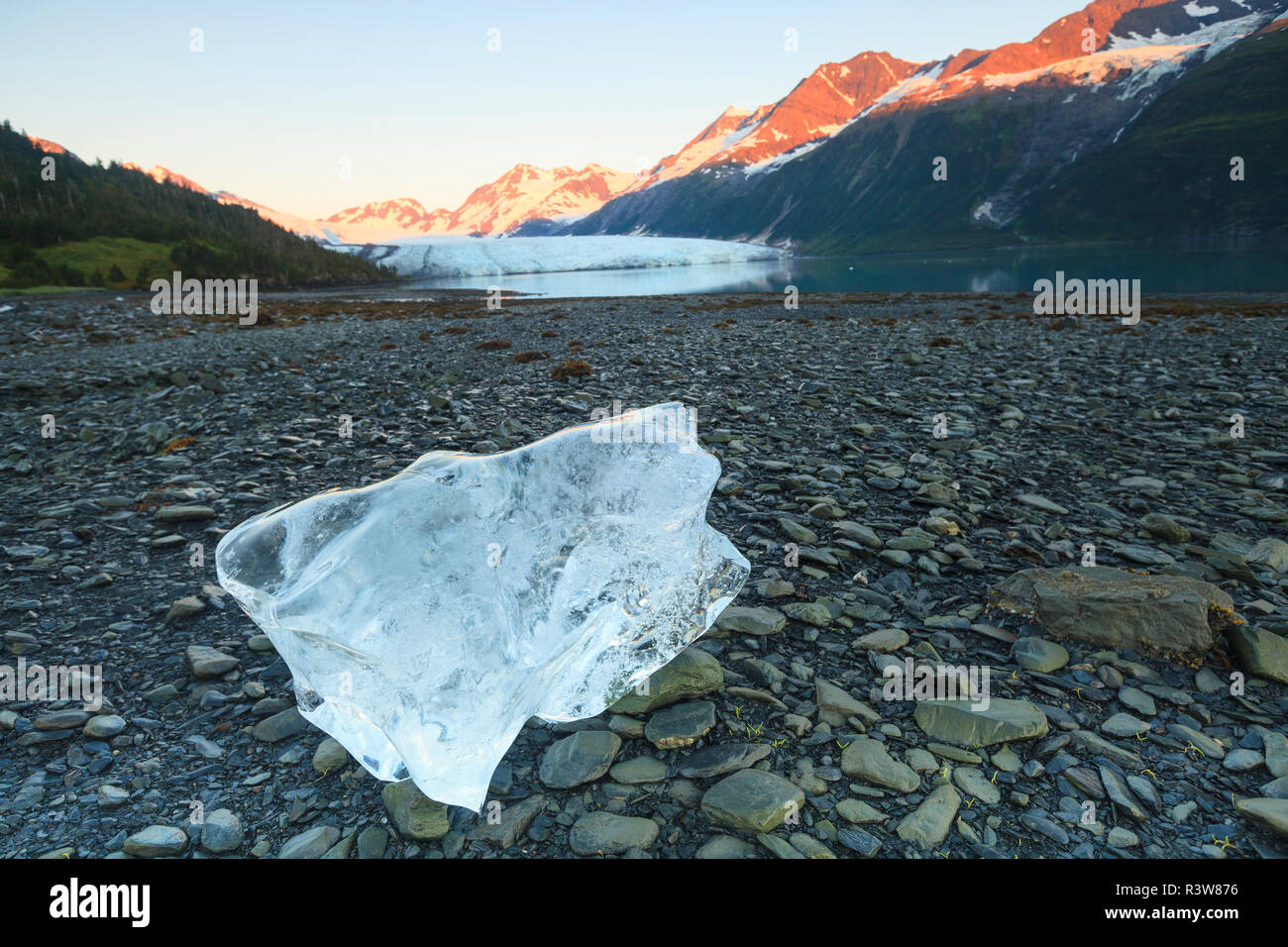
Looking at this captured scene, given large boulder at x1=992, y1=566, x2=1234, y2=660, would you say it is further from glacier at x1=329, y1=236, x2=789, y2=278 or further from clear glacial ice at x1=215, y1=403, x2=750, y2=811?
glacier at x1=329, y1=236, x2=789, y2=278

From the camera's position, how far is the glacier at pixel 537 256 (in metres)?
125

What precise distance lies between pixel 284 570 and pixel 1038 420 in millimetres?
9198

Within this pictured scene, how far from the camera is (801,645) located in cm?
382

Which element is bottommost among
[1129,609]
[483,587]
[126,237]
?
[1129,609]

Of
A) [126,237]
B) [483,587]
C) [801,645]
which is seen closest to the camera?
[483,587]

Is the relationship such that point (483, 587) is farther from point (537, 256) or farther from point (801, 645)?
point (537, 256)

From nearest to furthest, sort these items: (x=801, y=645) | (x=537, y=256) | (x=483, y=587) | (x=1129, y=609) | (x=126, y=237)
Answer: (x=483, y=587), (x=1129, y=609), (x=801, y=645), (x=126, y=237), (x=537, y=256)

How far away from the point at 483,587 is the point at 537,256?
13547 cm

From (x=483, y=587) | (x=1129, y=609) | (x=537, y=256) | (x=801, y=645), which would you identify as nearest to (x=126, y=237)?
(x=537, y=256)

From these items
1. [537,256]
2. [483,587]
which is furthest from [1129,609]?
[537,256]

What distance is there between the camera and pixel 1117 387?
408 inches

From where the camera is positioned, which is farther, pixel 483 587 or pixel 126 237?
pixel 126 237

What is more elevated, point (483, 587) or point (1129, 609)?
point (483, 587)
